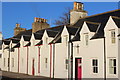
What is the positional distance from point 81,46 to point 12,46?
19.8 meters

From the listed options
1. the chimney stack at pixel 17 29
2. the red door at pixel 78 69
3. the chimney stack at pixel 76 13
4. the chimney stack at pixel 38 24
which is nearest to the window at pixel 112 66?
the red door at pixel 78 69

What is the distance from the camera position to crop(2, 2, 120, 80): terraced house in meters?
18.5

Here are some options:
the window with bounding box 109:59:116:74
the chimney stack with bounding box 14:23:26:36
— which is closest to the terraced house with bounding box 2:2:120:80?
the window with bounding box 109:59:116:74

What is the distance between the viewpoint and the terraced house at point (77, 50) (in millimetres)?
18500

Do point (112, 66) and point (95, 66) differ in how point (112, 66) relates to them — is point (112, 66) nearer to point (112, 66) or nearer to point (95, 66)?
point (112, 66)

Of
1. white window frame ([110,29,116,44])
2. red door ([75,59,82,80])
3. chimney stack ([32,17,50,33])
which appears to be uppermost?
chimney stack ([32,17,50,33])

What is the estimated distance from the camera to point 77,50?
2222 cm

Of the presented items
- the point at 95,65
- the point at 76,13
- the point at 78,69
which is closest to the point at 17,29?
the point at 76,13

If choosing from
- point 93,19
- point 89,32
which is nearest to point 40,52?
point 93,19

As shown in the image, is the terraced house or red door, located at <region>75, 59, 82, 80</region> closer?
the terraced house

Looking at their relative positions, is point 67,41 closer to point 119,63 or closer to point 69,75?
point 69,75

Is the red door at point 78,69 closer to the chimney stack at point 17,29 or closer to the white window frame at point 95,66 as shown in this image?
the white window frame at point 95,66

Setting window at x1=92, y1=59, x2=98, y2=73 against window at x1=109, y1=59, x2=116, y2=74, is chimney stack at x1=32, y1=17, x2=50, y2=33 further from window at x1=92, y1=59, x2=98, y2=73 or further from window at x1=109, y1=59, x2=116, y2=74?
window at x1=109, y1=59, x2=116, y2=74

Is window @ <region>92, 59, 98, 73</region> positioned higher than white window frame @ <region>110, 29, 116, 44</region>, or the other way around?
white window frame @ <region>110, 29, 116, 44</region>
